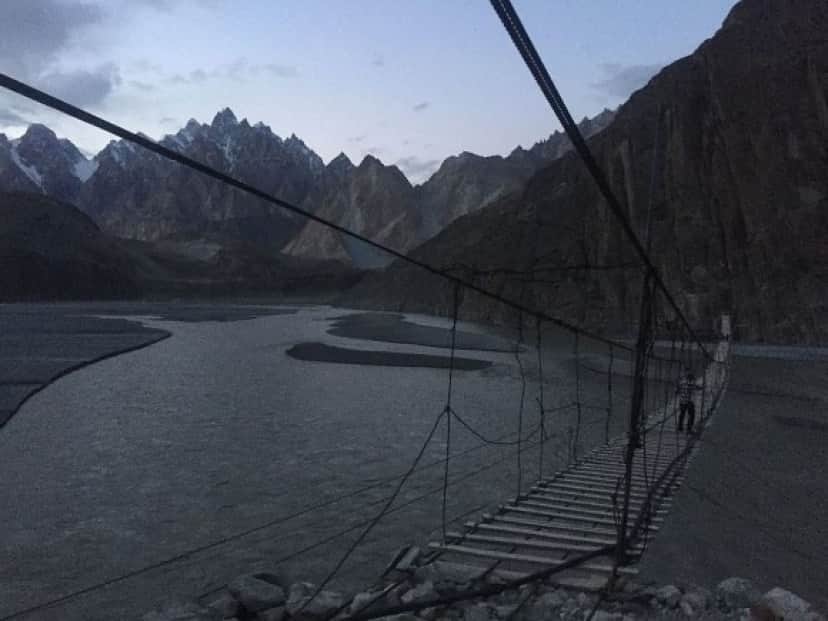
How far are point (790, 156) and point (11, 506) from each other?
62.0 m

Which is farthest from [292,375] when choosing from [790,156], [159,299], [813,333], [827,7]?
[159,299]

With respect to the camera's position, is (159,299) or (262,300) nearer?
(159,299)

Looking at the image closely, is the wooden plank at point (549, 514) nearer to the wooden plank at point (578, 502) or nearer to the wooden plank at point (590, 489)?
the wooden plank at point (578, 502)

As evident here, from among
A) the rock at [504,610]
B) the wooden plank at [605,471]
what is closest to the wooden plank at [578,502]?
the wooden plank at [605,471]

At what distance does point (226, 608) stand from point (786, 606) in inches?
186

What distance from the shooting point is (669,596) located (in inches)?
251

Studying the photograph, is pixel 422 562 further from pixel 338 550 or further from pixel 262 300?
pixel 262 300

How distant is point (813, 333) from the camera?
2077 inches

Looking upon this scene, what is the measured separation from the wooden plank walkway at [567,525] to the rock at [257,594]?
5.14 ft

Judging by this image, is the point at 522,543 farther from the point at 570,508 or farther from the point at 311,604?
the point at 311,604

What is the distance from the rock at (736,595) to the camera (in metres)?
6.41

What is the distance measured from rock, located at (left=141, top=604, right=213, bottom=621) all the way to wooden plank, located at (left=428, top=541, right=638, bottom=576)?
2249 millimetres

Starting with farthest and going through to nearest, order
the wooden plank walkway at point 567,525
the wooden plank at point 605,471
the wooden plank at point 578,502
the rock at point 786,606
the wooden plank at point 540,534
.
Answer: the wooden plank at point 605,471 → the wooden plank at point 578,502 → the wooden plank at point 540,534 → the wooden plank walkway at point 567,525 → the rock at point 786,606

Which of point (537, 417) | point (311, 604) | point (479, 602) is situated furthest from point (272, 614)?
point (537, 417)
